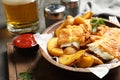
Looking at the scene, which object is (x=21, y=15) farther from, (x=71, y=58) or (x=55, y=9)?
(x=71, y=58)

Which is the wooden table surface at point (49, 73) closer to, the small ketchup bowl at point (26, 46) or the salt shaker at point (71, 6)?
the small ketchup bowl at point (26, 46)

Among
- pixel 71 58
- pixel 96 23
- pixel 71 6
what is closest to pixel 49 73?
pixel 71 58

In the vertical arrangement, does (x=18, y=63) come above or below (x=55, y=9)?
below

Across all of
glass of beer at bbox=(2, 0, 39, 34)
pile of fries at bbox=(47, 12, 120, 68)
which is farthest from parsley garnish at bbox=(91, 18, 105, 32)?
glass of beer at bbox=(2, 0, 39, 34)

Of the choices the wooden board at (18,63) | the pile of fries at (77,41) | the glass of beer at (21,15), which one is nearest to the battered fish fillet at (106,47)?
the pile of fries at (77,41)

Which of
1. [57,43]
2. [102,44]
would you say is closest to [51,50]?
[57,43]

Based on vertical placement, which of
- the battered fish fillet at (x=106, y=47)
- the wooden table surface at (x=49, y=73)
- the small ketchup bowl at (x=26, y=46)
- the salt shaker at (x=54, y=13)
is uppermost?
the salt shaker at (x=54, y=13)
